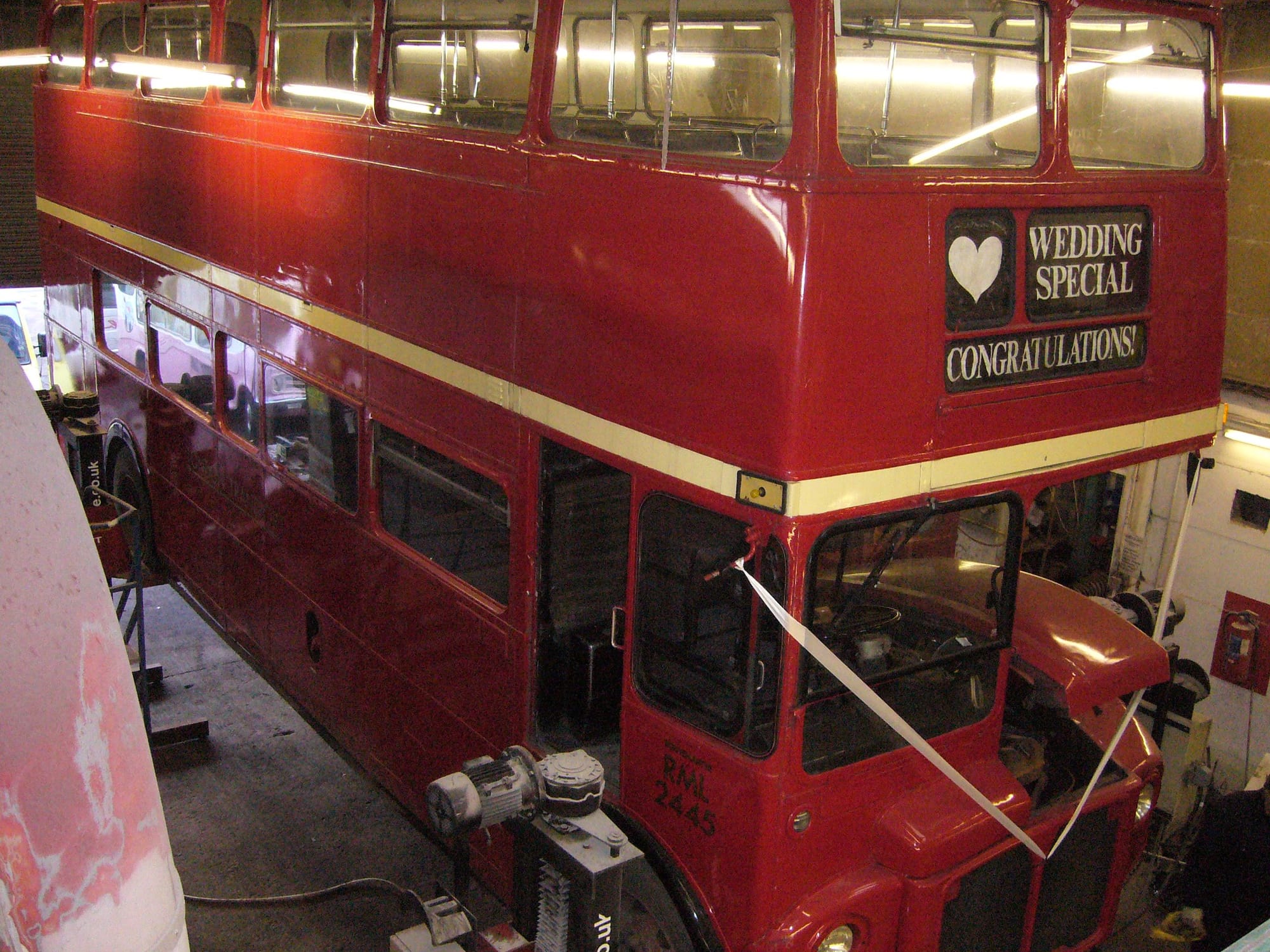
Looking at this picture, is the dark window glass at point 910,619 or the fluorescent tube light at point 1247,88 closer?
the dark window glass at point 910,619

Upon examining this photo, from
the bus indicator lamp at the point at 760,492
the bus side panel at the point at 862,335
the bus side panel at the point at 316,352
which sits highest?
the bus side panel at the point at 862,335

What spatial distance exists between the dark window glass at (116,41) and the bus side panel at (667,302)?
4.75 m

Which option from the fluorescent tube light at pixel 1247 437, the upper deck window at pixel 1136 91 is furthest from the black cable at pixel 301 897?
the fluorescent tube light at pixel 1247 437

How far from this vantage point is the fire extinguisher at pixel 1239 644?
684cm

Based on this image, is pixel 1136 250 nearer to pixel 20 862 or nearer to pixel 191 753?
pixel 20 862

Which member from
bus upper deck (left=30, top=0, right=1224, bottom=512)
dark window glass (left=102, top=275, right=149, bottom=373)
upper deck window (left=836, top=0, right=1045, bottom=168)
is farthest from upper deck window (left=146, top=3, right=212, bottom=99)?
upper deck window (left=836, top=0, right=1045, bottom=168)

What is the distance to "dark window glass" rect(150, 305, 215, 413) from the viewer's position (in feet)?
23.2

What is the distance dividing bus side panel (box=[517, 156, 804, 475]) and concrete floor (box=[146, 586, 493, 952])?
101 inches

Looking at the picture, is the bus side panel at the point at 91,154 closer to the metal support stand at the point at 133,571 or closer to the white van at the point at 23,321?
the metal support stand at the point at 133,571

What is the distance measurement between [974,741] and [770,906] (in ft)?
3.33

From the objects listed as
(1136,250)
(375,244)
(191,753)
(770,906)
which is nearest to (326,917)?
(191,753)

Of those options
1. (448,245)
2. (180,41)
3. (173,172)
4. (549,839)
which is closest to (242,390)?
(173,172)

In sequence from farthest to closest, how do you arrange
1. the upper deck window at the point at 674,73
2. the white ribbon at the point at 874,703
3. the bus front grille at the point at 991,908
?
the bus front grille at the point at 991,908 < the upper deck window at the point at 674,73 < the white ribbon at the point at 874,703

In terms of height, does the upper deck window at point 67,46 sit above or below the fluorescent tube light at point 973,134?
above
